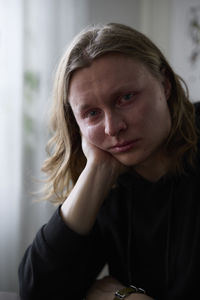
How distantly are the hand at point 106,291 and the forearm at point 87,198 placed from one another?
185 millimetres

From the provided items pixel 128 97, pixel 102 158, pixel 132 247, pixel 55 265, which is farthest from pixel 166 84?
pixel 55 265

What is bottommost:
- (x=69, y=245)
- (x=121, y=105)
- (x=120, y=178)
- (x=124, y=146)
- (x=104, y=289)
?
(x=104, y=289)

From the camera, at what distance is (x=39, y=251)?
924 mm

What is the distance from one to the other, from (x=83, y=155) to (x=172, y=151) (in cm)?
31

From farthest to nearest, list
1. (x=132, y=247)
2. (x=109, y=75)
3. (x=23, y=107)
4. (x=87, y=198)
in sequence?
(x=23, y=107) → (x=132, y=247) → (x=87, y=198) → (x=109, y=75)

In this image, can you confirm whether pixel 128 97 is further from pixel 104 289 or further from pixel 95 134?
pixel 104 289

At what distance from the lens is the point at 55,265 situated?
0.90 meters

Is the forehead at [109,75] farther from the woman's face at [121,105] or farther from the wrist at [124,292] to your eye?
the wrist at [124,292]

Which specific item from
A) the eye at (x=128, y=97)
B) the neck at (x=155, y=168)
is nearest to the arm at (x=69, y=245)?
the neck at (x=155, y=168)

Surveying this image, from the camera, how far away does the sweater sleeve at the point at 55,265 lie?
896 millimetres

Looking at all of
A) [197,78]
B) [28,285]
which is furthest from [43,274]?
[197,78]

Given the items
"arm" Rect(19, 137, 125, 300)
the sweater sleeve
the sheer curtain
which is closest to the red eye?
"arm" Rect(19, 137, 125, 300)

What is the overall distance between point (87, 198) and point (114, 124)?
0.80 ft

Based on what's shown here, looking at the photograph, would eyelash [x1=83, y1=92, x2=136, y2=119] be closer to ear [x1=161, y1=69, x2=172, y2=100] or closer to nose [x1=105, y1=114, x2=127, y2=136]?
nose [x1=105, y1=114, x2=127, y2=136]
